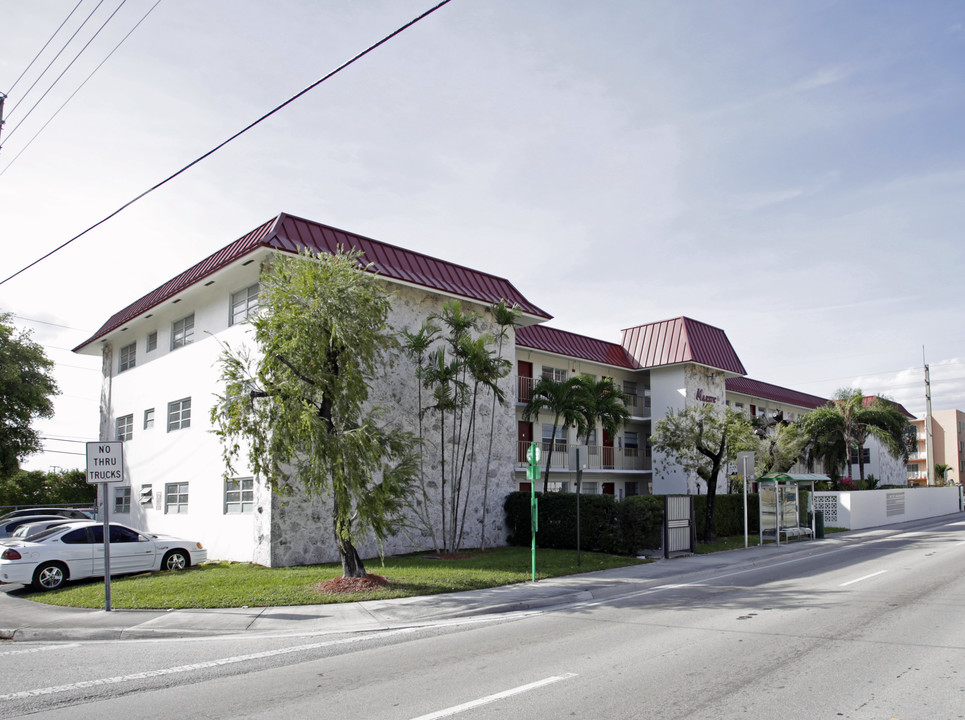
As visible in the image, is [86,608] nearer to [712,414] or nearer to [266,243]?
[266,243]

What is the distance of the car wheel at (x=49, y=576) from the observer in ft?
48.7

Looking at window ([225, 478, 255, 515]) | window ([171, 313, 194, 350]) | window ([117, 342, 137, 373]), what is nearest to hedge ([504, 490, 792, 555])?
window ([225, 478, 255, 515])

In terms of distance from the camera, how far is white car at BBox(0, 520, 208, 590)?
48.0 feet

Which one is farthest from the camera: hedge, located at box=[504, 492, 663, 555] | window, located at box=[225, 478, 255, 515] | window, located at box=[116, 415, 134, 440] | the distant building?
the distant building

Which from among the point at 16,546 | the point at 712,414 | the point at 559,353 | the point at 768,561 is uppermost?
the point at 559,353

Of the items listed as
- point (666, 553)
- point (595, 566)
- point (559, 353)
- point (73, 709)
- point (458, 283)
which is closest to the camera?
point (73, 709)

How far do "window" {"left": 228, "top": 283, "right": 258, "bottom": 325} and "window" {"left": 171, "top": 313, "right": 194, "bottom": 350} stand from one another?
294 centimetres

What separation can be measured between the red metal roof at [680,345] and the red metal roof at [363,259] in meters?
12.9

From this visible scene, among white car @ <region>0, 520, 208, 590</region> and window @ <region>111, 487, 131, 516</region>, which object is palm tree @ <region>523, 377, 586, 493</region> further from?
window @ <region>111, 487, 131, 516</region>

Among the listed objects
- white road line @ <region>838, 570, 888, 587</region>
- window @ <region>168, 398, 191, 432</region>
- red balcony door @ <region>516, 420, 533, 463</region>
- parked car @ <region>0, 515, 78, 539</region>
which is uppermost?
window @ <region>168, 398, 191, 432</region>

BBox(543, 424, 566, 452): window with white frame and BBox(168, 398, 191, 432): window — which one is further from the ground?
BBox(168, 398, 191, 432): window

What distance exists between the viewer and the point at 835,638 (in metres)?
8.99

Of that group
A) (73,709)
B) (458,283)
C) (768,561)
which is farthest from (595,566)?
(73,709)

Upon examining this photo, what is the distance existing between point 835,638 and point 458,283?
15.7m
